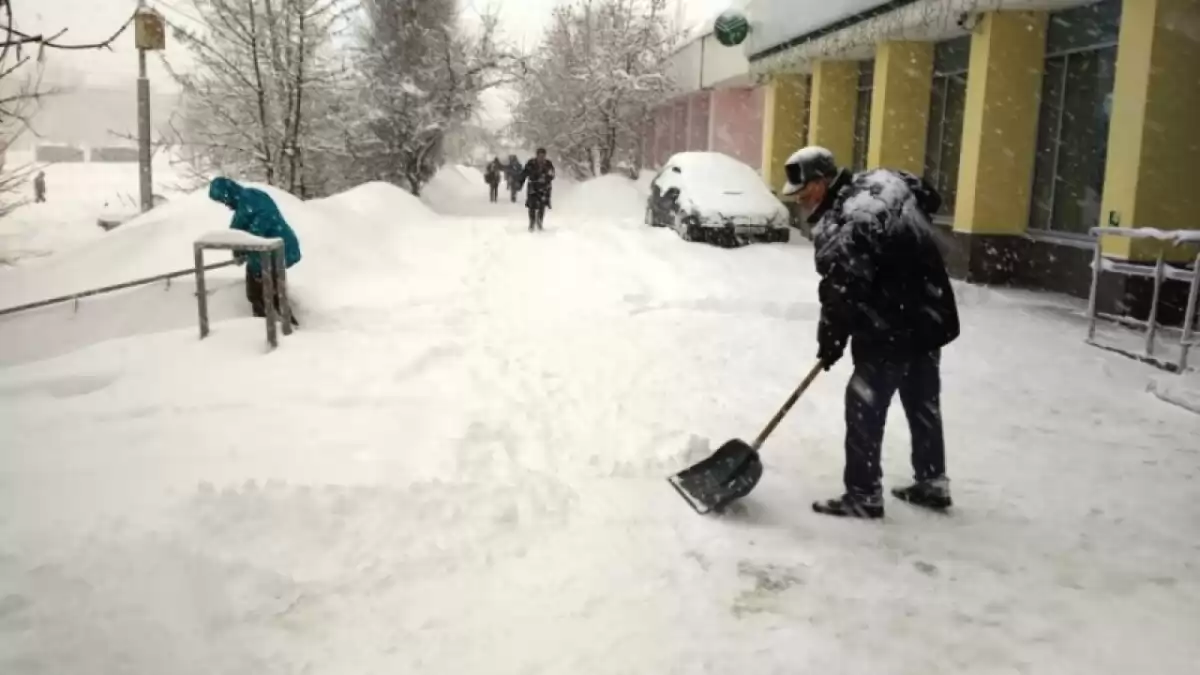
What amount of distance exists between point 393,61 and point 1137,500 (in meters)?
24.2

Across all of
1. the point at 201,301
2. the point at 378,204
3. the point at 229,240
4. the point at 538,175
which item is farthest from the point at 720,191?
the point at 201,301

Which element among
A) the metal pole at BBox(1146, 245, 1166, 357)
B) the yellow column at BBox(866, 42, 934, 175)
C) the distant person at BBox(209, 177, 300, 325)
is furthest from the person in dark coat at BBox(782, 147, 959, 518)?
the yellow column at BBox(866, 42, 934, 175)

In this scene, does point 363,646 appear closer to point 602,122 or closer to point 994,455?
point 994,455

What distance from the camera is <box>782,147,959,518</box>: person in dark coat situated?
13.5 ft

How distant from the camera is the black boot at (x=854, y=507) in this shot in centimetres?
441

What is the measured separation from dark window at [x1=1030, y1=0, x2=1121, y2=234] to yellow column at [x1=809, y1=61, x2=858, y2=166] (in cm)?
688

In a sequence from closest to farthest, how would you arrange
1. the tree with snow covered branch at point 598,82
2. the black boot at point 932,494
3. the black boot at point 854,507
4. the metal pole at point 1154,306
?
the black boot at point 854,507 → the black boot at point 932,494 → the metal pole at point 1154,306 → the tree with snow covered branch at point 598,82

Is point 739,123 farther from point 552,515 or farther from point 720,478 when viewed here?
point 552,515

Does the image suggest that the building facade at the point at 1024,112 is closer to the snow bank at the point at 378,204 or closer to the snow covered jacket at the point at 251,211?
the snow covered jacket at the point at 251,211

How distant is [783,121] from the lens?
22.4m

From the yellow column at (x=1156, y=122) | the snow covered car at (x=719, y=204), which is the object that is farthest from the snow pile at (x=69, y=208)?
the yellow column at (x=1156, y=122)

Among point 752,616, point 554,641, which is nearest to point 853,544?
point 752,616

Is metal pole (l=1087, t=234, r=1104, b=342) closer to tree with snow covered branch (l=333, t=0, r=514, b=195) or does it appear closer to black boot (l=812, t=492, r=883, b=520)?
black boot (l=812, t=492, r=883, b=520)

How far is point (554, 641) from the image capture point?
129 inches
